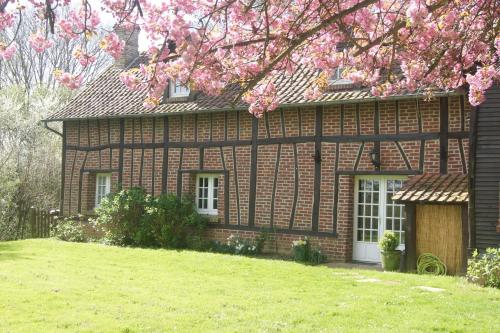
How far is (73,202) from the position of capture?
62.7ft

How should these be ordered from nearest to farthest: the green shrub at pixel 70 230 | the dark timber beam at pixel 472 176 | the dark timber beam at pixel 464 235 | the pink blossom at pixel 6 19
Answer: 1. the pink blossom at pixel 6 19
2. the dark timber beam at pixel 472 176
3. the dark timber beam at pixel 464 235
4. the green shrub at pixel 70 230

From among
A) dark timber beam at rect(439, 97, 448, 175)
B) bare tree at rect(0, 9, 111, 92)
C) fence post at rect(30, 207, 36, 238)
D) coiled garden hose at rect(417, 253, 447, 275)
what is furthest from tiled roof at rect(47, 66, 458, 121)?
bare tree at rect(0, 9, 111, 92)

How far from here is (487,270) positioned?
1023 centimetres

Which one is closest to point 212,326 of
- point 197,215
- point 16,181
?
point 197,215

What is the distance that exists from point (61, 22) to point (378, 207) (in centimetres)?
876

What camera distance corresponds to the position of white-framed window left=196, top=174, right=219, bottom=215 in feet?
53.7

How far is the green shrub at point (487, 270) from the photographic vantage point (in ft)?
33.5

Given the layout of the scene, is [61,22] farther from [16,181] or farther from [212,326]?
[16,181]

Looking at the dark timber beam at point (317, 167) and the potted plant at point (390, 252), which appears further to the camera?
the dark timber beam at point (317, 167)

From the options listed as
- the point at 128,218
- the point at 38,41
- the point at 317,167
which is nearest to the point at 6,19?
the point at 38,41

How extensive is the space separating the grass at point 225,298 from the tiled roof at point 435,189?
4.35ft

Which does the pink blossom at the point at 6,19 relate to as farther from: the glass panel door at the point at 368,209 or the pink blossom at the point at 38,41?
the glass panel door at the point at 368,209

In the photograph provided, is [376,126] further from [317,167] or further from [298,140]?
[298,140]

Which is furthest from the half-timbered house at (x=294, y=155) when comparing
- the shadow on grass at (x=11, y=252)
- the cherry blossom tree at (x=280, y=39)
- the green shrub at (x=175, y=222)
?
the cherry blossom tree at (x=280, y=39)
